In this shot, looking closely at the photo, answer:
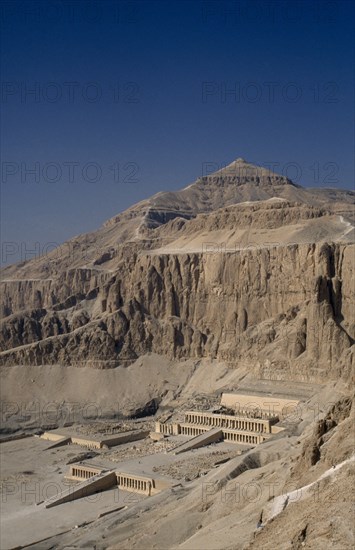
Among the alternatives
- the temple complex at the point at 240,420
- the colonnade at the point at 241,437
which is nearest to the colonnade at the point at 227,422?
the temple complex at the point at 240,420

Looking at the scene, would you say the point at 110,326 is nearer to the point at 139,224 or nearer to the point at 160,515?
the point at 160,515

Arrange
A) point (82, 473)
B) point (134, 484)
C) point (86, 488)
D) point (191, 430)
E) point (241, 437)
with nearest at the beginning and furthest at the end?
point (134, 484) → point (86, 488) → point (82, 473) → point (241, 437) → point (191, 430)

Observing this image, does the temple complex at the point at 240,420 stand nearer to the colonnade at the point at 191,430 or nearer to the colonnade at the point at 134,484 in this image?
the colonnade at the point at 191,430

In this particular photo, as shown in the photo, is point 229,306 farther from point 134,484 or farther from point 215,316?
point 134,484

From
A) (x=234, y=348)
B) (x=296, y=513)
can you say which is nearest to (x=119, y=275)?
(x=234, y=348)

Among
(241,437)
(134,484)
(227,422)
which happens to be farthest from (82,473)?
(227,422)

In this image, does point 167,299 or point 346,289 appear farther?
point 167,299

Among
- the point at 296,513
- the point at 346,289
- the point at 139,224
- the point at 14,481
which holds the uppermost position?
the point at 139,224
